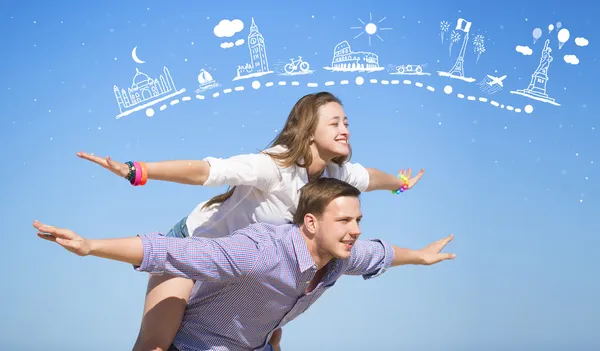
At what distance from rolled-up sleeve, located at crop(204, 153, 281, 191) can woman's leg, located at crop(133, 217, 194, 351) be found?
0.64 metres

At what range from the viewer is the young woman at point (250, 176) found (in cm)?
466

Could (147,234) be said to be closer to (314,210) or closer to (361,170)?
(314,210)

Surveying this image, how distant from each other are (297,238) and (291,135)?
94 centimetres

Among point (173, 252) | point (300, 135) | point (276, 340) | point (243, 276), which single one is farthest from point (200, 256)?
point (276, 340)

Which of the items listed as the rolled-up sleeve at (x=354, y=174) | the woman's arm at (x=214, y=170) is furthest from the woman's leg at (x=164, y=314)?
the rolled-up sleeve at (x=354, y=174)

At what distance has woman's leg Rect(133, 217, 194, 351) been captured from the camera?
4.66 m

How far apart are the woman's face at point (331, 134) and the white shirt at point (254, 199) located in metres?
0.21

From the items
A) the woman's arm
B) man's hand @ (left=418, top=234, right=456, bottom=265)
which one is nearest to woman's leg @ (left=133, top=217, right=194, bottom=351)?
the woman's arm

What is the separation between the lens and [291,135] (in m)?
→ 5.21

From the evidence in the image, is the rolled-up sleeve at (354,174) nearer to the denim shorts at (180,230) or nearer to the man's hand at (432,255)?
the man's hand at (432,255)

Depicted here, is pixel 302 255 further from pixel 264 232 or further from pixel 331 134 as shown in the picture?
pixel 331 134

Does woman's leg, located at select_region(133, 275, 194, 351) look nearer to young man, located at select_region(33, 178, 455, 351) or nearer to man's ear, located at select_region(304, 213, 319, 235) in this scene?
young man, located at select_region(33, 178, 455, 351)

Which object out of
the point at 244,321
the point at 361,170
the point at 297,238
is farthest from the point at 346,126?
the point at 244,321

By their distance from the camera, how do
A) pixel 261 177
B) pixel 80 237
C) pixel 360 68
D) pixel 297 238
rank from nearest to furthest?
pixel 80 237 → pixel 297 238 → pixel 261 177 → pixel 360 68
